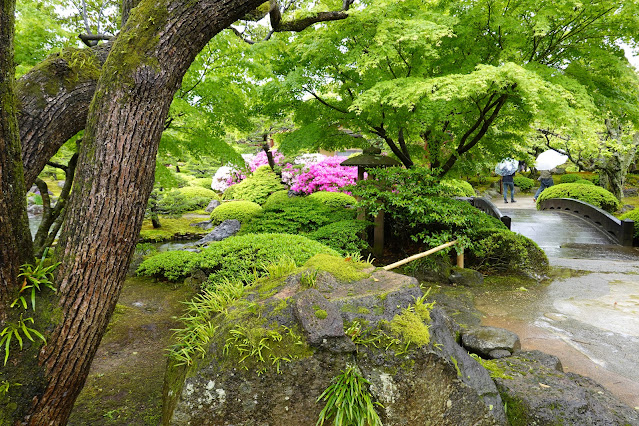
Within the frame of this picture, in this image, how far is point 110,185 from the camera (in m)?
2.02

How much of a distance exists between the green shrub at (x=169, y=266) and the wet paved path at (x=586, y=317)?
176 inches

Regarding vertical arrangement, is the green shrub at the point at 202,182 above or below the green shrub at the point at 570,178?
above

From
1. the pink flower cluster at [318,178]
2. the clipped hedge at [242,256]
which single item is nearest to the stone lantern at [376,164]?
A: the clipped hedge at [242,256]

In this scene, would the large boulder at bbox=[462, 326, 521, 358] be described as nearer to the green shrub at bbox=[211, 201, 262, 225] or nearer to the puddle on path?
the puddle on path

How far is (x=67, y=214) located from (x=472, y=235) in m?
7.38

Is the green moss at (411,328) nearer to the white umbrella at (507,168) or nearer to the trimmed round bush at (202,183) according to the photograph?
the white umbrella at (507,168)

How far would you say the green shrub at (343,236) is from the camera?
690 cm

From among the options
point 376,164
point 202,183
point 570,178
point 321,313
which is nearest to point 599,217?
point 376,164

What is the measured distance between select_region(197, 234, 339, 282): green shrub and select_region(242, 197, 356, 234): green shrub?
6.41 feet

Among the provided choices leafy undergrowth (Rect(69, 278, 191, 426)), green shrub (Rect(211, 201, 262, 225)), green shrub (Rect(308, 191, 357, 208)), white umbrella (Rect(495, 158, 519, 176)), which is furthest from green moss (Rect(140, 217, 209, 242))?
white umbrella (Rect(495, 158, 519, 176))

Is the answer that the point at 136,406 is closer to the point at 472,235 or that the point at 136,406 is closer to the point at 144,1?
the point at 144,1

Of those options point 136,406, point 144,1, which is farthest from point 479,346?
point 144,1

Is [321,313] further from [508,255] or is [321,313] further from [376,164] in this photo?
[376,164]

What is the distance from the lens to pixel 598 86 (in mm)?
7836
